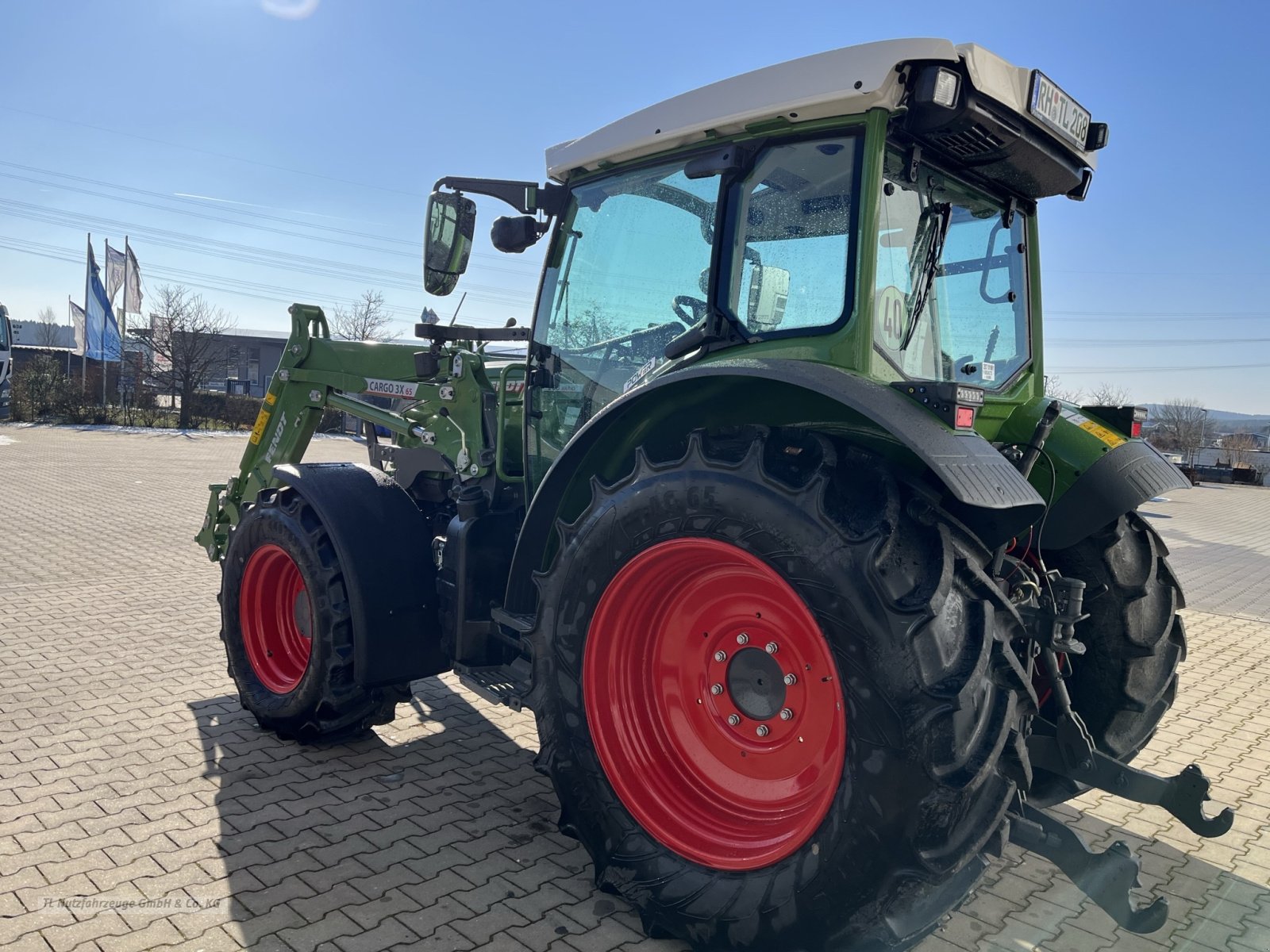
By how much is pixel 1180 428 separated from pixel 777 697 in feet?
159

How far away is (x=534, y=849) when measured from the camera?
329 centimetres

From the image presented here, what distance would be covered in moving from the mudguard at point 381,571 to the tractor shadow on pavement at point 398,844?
473mm

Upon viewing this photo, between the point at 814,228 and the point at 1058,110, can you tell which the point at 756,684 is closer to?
the point at 814,228

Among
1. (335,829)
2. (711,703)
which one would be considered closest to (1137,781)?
(711,703)

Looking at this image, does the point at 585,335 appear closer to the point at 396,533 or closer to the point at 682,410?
the point at 682,410

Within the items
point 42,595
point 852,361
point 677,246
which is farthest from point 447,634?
point 42,595

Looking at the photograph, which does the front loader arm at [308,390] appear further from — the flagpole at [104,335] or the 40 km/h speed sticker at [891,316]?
the flagpole at [104,335]

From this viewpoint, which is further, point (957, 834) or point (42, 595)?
point (42, 595)

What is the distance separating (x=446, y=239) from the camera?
359cm

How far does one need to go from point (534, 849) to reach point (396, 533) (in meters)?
1.45

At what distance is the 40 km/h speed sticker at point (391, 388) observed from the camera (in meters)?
4.47

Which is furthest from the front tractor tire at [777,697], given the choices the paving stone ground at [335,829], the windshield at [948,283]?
the windshield at [948,283]

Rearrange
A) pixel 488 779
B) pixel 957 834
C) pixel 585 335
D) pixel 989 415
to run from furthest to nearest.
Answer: pixel 488 779, pixel 585 335, pixel 989 415, pixel 957 834

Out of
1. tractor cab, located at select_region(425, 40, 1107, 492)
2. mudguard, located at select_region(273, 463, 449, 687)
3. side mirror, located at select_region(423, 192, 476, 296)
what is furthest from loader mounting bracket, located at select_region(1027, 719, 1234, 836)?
side mirror, located at select_region(423, 192, 476, 296)
